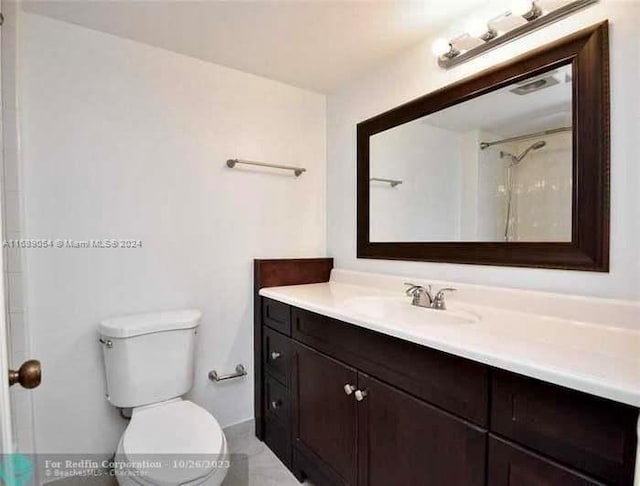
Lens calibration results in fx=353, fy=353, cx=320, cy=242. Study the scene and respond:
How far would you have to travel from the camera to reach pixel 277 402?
72.0 inches

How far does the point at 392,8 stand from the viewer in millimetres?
1460

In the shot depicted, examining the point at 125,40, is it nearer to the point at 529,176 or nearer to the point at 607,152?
the point at 529,176

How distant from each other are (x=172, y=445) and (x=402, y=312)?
1.03m

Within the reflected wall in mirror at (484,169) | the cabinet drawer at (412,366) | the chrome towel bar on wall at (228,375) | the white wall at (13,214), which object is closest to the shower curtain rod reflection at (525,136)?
the reflected wall in mirror at (484,169)

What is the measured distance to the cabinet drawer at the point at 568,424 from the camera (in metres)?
0.68

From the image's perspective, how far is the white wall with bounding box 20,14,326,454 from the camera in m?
1.54

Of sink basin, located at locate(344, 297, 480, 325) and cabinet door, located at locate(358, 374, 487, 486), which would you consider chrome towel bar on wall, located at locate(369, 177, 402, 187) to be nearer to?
sink basin, located at locate(344, 297, 480, 325)

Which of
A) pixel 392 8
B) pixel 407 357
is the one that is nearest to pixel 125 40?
pixel 392 8

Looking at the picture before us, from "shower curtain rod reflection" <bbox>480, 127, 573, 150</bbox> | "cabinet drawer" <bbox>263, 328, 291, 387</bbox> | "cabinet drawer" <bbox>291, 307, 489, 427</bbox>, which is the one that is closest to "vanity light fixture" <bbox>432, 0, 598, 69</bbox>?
"shower curtain rod reflection" <bbox>480, 127, 573, 150</bbox>

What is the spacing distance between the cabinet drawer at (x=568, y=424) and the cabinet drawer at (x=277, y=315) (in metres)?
1.03

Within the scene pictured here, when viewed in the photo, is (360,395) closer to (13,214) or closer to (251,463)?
(251,463)

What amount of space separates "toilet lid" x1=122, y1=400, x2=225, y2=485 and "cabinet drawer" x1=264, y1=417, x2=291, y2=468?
1.54ft

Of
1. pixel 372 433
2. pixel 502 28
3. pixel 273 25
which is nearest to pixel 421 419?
pixel 372 433

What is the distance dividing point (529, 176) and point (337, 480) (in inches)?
54.5
